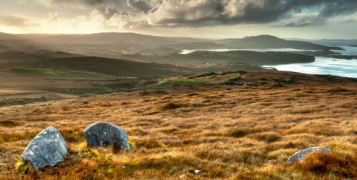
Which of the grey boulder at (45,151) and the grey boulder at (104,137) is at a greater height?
the grey boulder at (45,151)

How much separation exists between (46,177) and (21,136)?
11402 millimetres

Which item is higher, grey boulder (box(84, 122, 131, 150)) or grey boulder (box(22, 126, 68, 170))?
grey boulder (box(22, 126, 68, 170))

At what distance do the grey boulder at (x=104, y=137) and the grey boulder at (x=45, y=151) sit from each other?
2407 millimetres

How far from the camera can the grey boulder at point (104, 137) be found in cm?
1345

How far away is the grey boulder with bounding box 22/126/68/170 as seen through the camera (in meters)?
9.36

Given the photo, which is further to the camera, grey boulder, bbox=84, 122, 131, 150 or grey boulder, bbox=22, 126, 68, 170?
grey boulder, bbox=84, 122, 131, 150

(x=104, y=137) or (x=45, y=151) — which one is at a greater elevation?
(x=45, y=151)

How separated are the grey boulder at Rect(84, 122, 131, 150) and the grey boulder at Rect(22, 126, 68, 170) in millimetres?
2407

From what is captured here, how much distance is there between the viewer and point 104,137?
13.6 m

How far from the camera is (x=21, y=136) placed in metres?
17.8

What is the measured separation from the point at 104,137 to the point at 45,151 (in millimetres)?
3948

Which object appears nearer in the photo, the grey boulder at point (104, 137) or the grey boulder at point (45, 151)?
the grey boulder at point (45, 151)

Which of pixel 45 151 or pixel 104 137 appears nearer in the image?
pixel 45 151

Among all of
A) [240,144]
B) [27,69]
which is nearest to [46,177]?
[240,144]
